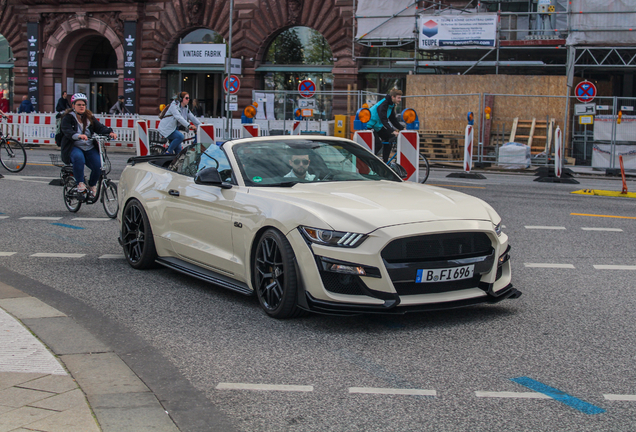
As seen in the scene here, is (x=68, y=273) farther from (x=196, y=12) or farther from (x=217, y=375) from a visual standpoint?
(x=196, y=12)

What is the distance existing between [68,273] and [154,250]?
827 millimetres

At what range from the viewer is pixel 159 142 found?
18.3m

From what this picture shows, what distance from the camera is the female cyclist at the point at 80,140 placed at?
11.6 meters

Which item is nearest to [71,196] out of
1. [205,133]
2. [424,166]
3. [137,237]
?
[137,237]

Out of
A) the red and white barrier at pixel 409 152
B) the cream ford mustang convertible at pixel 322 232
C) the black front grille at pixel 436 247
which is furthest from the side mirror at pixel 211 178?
the red and white barrier at pixel 409 152

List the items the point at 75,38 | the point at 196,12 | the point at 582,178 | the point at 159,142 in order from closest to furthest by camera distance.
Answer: the point at 159,142 < the point at 582,178 < the point at 196,12 < the point at 75,38

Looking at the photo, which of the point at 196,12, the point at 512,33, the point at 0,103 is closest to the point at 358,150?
the point at 512,33

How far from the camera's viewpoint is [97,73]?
41.8m

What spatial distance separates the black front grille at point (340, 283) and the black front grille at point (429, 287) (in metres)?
0.26

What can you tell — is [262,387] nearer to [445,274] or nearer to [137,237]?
[445,274]

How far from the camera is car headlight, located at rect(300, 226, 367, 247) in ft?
17.9

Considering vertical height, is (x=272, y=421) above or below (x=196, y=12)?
below

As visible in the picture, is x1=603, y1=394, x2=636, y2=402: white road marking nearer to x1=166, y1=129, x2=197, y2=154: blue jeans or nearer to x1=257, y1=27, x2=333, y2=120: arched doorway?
x1=166, y1=129, x2=197, y2=154: blue jeans

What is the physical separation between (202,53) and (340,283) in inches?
1319
